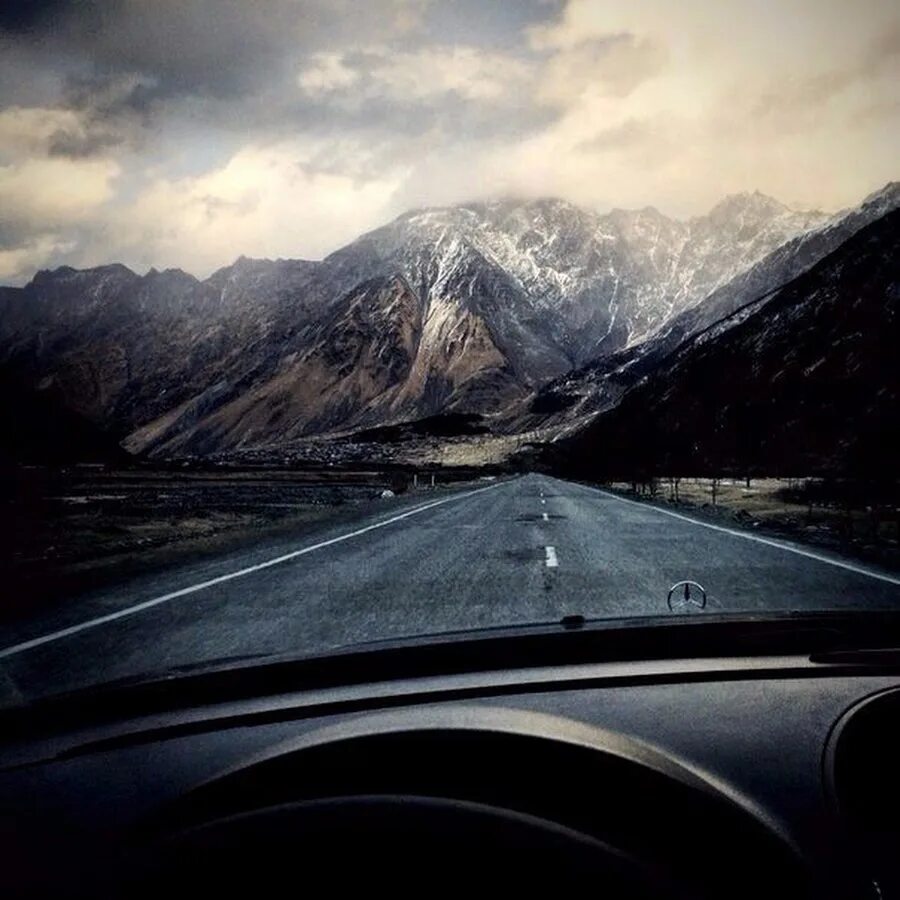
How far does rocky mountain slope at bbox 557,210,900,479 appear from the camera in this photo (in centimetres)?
6656

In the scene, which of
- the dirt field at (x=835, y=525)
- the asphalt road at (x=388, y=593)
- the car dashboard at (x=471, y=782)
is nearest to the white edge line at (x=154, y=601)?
the asphalt road at (x=388, y=593)

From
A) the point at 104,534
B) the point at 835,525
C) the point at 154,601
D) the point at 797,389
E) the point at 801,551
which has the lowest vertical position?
the point at 835,525

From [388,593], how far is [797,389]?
253ft

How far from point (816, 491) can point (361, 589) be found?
3410cm

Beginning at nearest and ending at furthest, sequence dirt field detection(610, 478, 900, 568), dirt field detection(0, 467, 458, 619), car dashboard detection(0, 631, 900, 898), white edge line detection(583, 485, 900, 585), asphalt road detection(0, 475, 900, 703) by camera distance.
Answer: car dashboard detection(0, 631, 900, 898) → asphalt road detection(0, 475, 900, 703) → white edge line detection(583, 485, 900, 585) → dirt field detection(0, 467, 458, 619) → dirt field detection(610, 478, 900, 568)

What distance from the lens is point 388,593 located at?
8.61m

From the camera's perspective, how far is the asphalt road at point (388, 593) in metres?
6.08

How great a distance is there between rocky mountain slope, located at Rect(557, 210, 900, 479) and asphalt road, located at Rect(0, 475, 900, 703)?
4643 centimetres

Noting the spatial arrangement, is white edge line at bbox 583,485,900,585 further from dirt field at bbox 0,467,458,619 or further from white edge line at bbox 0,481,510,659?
dirt field at bbox 0,467,458,619

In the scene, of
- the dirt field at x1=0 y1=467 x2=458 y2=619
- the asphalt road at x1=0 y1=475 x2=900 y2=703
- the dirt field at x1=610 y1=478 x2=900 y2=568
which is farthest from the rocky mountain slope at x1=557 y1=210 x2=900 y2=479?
the asphalt road at x1=0 y1=475 x2=900 y2=703

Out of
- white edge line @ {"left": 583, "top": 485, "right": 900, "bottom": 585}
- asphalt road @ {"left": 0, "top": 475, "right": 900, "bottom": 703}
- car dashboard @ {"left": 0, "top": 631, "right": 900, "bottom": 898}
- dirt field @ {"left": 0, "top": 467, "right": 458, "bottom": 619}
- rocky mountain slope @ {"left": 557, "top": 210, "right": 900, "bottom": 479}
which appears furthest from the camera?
rocky mountain slope @ {"left": 557, "top": 210, "right": 900, "bottom": 479}

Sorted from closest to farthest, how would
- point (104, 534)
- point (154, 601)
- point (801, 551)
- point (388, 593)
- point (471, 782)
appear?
1. point (471, 782)
2. point (154, 601)
3. point (388, 593)
4. point (801, 551)
5. point (104, 534)

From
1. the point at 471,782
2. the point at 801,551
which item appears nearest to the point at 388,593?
the point at 471,782

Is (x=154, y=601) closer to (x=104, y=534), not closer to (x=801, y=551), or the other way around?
(x=801, y=551)
